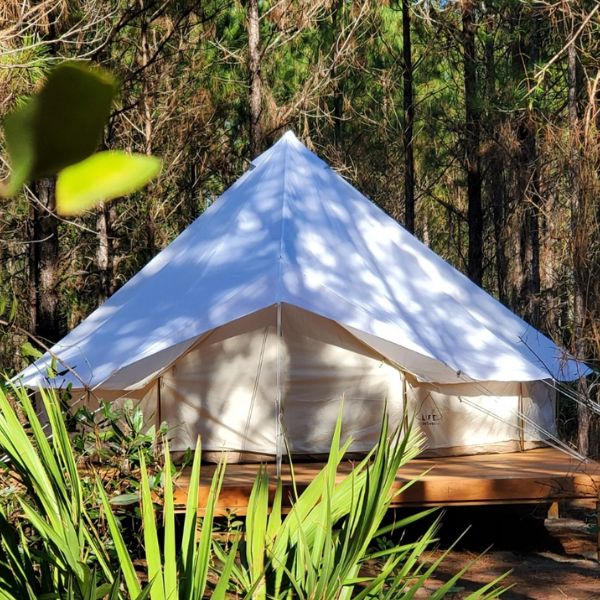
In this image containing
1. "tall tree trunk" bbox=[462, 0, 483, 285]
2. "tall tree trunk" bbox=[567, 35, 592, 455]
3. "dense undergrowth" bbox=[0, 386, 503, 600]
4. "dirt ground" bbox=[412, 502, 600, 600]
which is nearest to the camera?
"dense undergrowth" bbox=[0, 386, 503, 600]

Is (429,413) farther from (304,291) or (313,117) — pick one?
(313,117)

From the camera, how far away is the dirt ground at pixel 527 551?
17.0ft

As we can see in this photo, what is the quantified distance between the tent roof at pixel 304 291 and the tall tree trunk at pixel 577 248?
0.42 meters

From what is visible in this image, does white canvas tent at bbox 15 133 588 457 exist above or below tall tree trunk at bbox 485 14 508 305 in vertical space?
below

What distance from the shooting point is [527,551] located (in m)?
6.10

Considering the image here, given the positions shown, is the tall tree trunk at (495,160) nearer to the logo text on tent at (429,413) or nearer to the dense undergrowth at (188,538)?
the logo text on tent at (429,413)

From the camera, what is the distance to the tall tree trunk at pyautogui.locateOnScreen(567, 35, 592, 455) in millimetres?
4664

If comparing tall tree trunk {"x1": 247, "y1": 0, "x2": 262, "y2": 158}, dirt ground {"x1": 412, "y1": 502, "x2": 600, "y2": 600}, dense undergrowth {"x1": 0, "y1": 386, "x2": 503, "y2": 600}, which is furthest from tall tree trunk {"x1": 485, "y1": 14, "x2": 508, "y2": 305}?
dense undergrowth {"x1": 0, "y1": 386, "x2": 503, "y2": 600}

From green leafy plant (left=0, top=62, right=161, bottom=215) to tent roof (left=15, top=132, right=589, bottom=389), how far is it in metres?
5.48

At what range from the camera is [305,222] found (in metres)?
7.11

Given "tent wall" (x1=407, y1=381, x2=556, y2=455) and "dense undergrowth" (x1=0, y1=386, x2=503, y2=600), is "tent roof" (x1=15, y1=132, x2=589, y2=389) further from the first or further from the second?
"dense undergrowth" (x1=0, y1=386, x2=503, y2=600)

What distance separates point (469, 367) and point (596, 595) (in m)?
1.82

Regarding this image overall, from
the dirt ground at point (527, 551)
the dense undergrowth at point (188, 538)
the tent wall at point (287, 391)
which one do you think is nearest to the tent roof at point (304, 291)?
the tent wall at point (287, 391)

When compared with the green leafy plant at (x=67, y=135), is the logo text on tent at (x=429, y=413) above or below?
below
